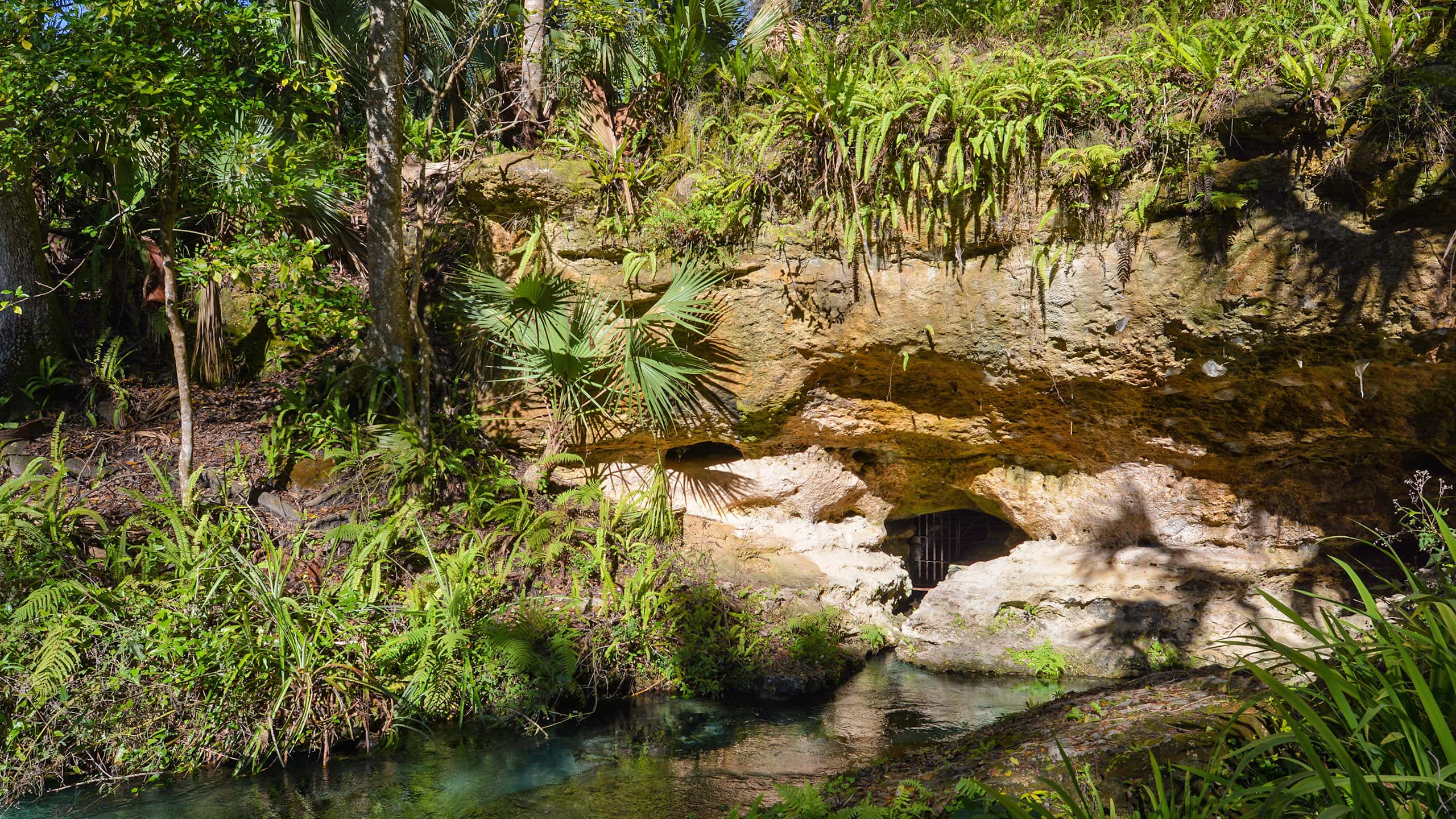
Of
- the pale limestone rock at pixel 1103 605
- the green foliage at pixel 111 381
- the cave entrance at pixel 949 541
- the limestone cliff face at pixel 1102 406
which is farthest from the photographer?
the cave entrance at pixel 949 541

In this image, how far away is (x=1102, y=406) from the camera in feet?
20.8

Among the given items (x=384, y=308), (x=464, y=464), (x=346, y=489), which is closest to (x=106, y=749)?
(x=346, y=489)

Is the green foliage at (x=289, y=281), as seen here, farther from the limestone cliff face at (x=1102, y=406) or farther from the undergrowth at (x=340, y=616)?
the limestone cliff face at (x=1102, y=406)

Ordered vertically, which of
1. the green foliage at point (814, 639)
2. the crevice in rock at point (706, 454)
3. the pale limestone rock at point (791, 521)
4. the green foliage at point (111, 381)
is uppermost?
the green foliage at point (111, 381)

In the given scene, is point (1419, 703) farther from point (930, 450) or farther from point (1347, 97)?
point (930, 450)

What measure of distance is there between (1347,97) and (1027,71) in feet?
6.18

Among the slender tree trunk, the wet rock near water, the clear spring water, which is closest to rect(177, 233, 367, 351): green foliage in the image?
the slender tree trunk

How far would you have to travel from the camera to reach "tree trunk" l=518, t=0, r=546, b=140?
773 cm

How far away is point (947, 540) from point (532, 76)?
21.7 feet

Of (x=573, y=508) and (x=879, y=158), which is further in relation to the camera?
(x=573, y=508)

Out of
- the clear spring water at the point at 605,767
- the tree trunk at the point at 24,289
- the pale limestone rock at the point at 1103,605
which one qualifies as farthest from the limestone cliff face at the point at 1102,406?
the tree trunk at the point at 24,289

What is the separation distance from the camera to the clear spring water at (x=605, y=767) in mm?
4020

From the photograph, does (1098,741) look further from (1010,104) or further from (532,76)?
(532,76)

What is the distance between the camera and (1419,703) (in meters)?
2.01
